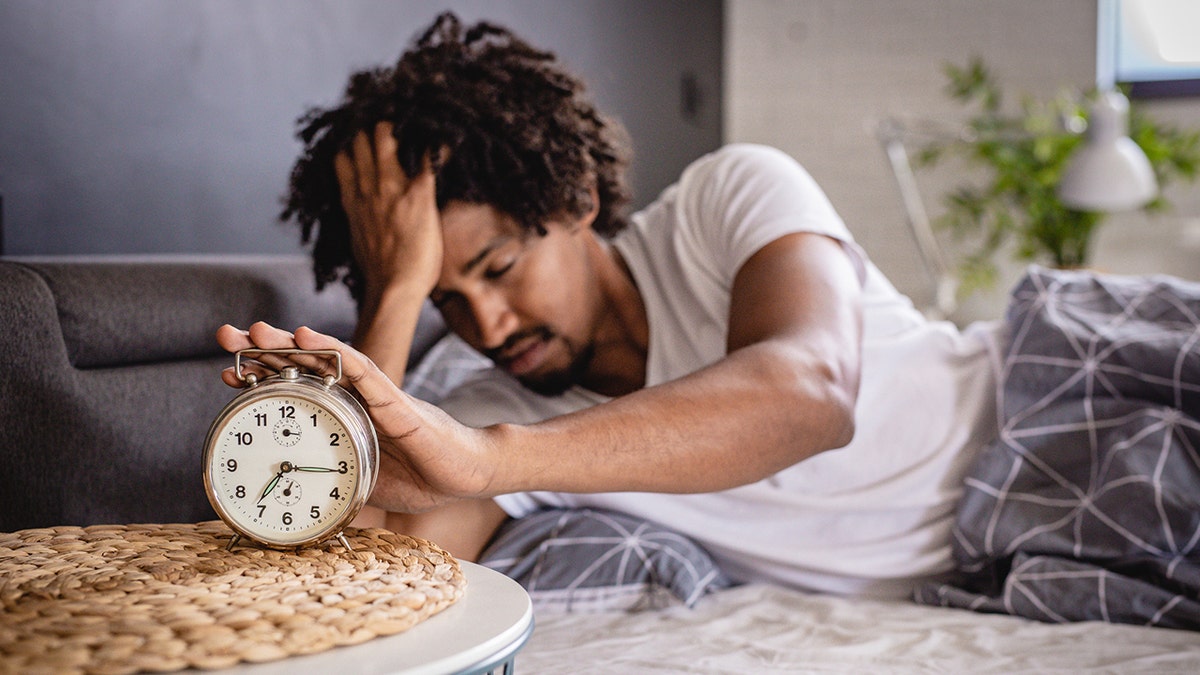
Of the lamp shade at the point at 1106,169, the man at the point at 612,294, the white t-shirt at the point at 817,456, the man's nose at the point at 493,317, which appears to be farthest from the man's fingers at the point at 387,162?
the lamp shade at the point at 1106,169

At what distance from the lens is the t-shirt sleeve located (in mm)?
1524

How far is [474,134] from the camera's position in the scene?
1588 millimetres

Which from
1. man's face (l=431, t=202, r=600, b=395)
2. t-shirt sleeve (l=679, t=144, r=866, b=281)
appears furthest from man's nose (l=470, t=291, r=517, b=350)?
t-shirt sleeve (l=679, t=144, r=866, b=281)

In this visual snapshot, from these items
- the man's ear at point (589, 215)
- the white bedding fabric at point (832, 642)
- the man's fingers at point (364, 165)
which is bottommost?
the white bedding fabric at point (832, 642)

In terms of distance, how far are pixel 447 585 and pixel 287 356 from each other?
0.72 ft

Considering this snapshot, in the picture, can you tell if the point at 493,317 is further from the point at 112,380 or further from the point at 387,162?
the point at 112,380

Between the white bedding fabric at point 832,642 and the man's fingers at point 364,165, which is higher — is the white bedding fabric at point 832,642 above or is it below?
below

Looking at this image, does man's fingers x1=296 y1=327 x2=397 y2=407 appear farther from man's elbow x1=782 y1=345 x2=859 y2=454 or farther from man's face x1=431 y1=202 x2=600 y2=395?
man's face x1=431 y1=202 x2=600 y2=395

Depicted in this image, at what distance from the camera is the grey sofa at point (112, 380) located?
1180mm

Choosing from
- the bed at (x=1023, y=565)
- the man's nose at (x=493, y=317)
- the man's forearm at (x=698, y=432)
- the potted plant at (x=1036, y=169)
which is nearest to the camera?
the man's forearm at (x=698, y=432)

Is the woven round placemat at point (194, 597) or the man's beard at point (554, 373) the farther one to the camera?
the man's beard at point (554, 373)

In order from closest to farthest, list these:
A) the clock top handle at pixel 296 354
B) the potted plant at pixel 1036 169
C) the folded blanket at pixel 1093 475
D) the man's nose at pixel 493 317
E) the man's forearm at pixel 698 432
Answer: the clock top handle at pixel 296 354
the man's forearm at pixel 698 432
the folded blanket at pixel 1093 475
the man's nose at pixel 493 317
the potted plant at pixel 1036 169

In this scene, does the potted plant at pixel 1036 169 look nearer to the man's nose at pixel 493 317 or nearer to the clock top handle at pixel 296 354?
the man's nose at pixel 493 317

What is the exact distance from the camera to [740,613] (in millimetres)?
1420
